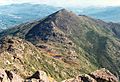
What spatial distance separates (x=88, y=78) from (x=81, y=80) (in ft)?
7.62

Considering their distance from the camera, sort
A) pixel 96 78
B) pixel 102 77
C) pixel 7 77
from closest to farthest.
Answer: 1. pixel 7 77
2. pixel 102 77
3. pixel 96 78

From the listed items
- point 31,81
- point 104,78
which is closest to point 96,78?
point 104,78

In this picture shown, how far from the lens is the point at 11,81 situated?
81.5 metres

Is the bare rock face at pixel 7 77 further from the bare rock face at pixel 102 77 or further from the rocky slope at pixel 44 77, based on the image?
the bare rock face at pixel 102 77

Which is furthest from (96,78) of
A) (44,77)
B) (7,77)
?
(7,77)

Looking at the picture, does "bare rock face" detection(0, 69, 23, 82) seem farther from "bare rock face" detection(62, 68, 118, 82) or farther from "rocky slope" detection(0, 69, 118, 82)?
"bare rock face" detection(62, 68, 118, 82)

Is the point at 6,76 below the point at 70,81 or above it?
above

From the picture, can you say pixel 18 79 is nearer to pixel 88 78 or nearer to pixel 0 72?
pixel 0 72

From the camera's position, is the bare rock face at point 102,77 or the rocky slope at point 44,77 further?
the bare rock face at point 102,77

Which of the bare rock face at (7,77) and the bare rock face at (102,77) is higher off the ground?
Answer: the bare rock face at (7,77)

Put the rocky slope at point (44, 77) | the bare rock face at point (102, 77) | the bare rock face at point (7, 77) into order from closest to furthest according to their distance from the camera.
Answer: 1. the bare rock face at point (7, 77)
2. the rocky slope at point (44, 77)
3. the bare rock face at point (102, 77)

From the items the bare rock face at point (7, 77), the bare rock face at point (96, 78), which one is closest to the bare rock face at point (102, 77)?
the bare rock face at point (96, 78)

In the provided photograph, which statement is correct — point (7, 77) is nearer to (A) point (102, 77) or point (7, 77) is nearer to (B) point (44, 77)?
(B) point (44, 77)

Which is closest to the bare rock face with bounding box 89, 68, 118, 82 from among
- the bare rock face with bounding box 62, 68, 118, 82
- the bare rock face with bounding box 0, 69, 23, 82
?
the bare rock face with bounding box 62, 68, 118, 82
